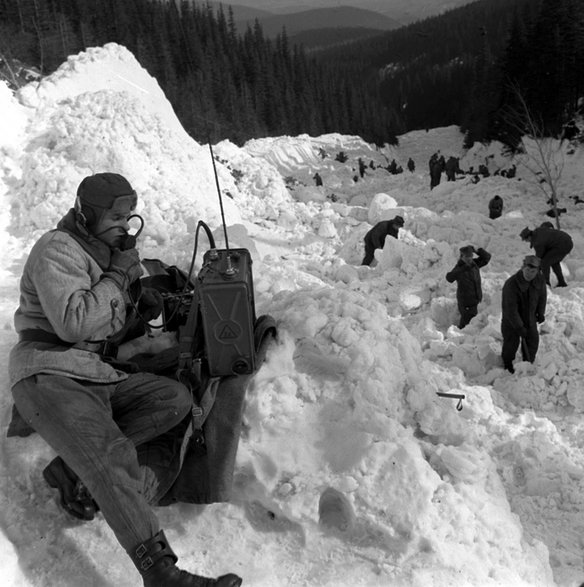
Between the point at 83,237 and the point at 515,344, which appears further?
the point at 515,344

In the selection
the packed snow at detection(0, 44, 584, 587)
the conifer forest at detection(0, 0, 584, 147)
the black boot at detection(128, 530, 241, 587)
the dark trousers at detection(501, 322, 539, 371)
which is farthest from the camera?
the conifer forest at detection(0, 0, 584, 147)

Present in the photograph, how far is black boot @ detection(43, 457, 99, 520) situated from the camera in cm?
212

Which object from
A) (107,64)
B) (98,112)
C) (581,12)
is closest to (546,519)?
(98,112)

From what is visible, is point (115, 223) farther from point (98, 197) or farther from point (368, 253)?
point (368, 253)

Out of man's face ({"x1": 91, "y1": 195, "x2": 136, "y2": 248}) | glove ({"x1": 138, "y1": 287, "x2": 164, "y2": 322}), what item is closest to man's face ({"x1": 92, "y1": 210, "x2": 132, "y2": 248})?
man's face ({"x1": 91, "y1": 195, "x2": 136, "y2": 248})

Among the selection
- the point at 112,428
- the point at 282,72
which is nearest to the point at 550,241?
the point at 112,428

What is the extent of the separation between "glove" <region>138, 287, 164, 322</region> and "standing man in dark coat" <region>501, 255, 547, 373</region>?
4287mm

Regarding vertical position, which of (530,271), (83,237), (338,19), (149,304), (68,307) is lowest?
(530,271)

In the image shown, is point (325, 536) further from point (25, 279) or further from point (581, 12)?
point (581, 12)

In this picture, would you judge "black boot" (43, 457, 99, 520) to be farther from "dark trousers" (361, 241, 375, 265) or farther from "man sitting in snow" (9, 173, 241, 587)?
"dark trousers" (361, 241, 375, 265)

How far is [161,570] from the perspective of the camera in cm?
175

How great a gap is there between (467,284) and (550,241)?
2079 mm

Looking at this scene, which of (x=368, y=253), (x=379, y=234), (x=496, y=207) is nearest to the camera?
(x=379, y=234)

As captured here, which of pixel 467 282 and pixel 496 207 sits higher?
pixel 467 282
